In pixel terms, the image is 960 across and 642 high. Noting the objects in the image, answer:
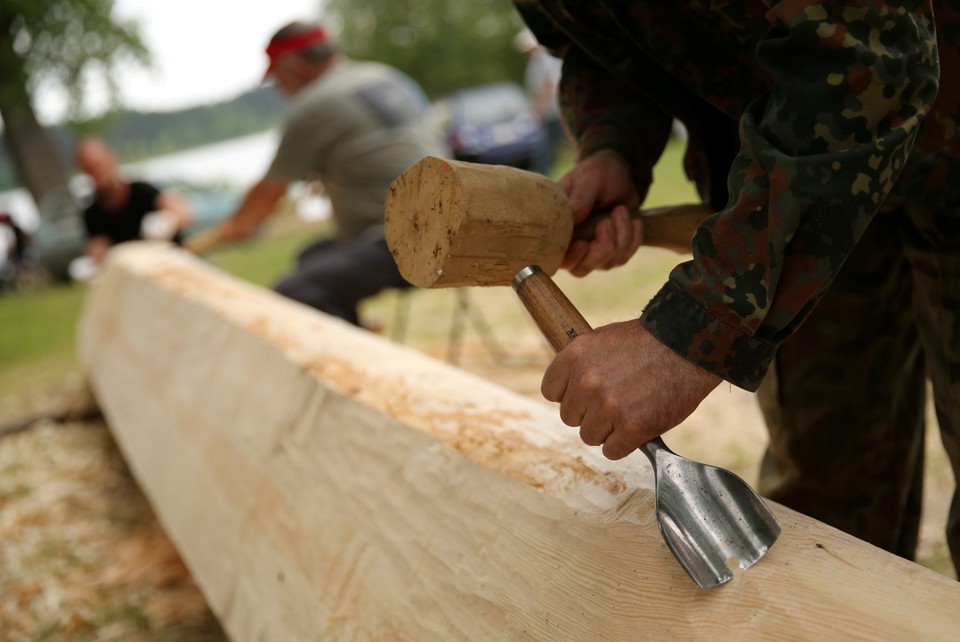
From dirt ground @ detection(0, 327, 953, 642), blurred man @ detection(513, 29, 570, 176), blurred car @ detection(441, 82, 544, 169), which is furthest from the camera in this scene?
blurred car @ detection(441, 82, 544, 169)

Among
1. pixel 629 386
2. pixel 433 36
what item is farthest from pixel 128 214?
pixel 433 36

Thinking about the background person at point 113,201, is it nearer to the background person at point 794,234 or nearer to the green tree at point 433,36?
the background person at point 794,234

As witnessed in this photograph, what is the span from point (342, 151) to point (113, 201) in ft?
10.1

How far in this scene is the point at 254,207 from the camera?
393 centimetres

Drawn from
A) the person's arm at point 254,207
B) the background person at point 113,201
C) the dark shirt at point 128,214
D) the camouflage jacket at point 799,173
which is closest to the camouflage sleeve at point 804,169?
the camouflage jacket at point 799,173

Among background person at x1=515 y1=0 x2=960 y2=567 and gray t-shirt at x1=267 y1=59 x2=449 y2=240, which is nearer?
background person at x1=515 y1=0 x2=960 y2=567

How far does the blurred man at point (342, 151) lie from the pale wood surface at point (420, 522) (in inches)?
36.7

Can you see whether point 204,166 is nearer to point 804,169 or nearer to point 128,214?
point 128,214

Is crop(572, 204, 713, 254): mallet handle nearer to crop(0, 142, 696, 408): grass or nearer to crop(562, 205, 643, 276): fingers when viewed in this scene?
crop(562, 205, 643, 276): fingers

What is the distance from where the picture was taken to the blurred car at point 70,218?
Answer: 37.7 feet

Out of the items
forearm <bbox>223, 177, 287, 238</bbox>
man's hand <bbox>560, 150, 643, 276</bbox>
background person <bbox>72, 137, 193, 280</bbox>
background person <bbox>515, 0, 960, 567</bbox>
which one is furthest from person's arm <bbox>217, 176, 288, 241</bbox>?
man's hand <bbox>560, 150, 643, 276</bbox>

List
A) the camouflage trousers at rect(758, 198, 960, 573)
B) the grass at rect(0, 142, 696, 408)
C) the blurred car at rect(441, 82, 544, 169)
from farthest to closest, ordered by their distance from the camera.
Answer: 1. the blurred car at rect(441, 82, 544, 169)
2. the grass at rect(0, 142, 696, 408)
3. the camouflage trousers at rect(758, 198, 960, 573)

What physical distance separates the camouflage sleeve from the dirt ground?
1.76 metres

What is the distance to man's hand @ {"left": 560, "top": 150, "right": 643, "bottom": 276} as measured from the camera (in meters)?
1.32
